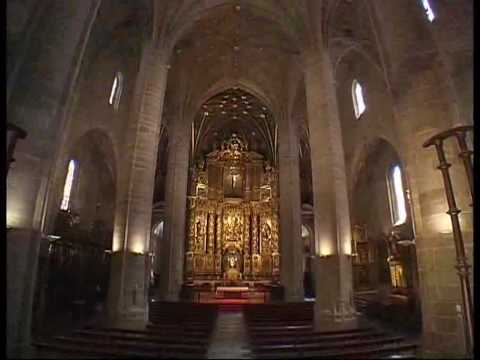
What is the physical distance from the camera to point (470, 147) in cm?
688

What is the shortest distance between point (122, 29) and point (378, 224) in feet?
57.1

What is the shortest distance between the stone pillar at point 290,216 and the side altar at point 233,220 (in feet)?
14.4

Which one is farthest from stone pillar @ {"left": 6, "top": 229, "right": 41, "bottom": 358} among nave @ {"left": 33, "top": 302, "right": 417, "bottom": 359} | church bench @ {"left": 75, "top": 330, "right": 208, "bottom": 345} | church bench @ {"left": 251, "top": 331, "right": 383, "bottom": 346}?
church bench @ {"left": 251, "top": 331, "right": 383, "bottom": 346}

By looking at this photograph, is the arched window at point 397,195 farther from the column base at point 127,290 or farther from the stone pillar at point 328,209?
the column base at point 127,290

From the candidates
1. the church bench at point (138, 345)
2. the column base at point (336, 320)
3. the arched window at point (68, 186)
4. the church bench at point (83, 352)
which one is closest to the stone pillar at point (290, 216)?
the column base at point (336, 320)

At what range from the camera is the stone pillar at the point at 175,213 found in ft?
60.4

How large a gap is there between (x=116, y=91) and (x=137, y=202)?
886 centimetres

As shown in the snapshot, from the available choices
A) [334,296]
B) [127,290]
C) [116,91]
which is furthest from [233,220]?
[334,296]

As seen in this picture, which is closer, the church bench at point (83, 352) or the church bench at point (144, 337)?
the church bench at point (83, 352)

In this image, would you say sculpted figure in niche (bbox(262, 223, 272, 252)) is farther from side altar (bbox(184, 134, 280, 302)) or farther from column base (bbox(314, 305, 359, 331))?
column base (bbox(314, 305, 359, 331))

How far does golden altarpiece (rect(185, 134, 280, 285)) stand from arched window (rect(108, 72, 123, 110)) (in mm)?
11447

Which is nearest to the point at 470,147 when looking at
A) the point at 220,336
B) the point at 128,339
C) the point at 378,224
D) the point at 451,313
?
the point at 451,313

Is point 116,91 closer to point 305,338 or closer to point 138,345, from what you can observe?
point 138,345
